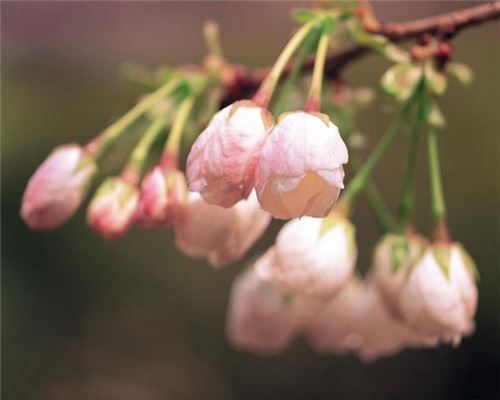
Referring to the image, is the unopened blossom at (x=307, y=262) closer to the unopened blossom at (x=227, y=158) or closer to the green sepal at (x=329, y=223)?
the green sepal at (x=329, y=223)

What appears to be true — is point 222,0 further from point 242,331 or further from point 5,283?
point 242,331

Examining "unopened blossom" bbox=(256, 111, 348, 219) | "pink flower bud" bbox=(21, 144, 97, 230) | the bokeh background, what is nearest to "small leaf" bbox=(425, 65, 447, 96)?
"unopened blossom" bbox=(256, 111, 348, 219)

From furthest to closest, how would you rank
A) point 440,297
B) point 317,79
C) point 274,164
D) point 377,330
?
point 377,330 → point 440,297 → point 317,79 → point 274,164

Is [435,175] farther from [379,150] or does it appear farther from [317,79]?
[317,79]

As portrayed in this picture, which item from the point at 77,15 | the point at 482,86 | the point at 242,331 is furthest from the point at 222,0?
the point at 242,331

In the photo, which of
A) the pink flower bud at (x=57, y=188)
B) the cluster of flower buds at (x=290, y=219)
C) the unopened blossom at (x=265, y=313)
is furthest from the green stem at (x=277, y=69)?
the unopened blossom at (x=265, y=313)

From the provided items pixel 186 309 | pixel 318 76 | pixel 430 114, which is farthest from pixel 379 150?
pixel 186 309
